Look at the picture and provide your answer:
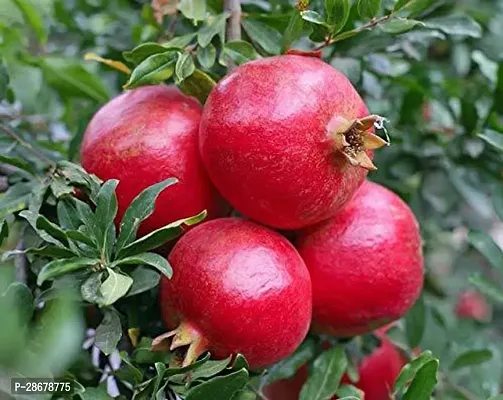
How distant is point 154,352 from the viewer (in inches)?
30.0

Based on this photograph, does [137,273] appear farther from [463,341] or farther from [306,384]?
[463,341]

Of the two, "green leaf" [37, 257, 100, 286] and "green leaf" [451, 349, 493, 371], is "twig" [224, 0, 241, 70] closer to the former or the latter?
"green leaf" [37, 257, 100, 286]

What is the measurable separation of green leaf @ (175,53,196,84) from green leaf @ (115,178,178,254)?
0.13 metres

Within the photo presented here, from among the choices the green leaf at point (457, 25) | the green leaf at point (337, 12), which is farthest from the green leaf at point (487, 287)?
the green leaf at point (337, 12)

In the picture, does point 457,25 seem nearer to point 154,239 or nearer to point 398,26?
point 398,26

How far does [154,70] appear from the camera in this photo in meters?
0.81

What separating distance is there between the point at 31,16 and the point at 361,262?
2.20 feet

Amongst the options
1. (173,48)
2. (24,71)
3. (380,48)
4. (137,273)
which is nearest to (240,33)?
(173,48)

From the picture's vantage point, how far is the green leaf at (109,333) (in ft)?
2.35

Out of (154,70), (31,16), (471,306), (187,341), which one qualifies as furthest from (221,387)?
(471,306)

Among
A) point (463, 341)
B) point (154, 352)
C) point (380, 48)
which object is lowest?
point (463, 341)

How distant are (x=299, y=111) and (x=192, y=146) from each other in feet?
0.46

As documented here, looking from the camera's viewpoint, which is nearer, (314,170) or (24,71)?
(314,170)

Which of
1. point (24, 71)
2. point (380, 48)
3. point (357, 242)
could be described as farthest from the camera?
point (24, 71)
